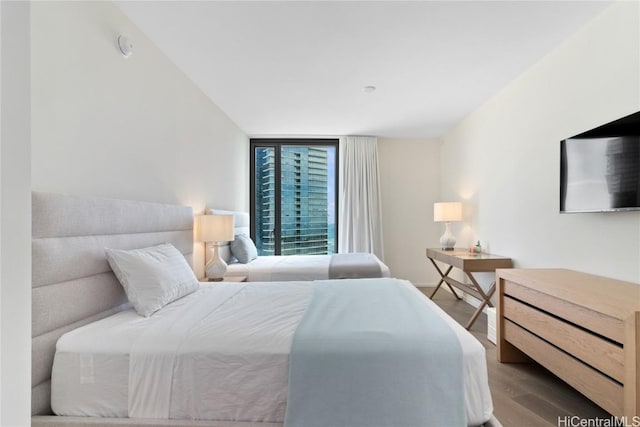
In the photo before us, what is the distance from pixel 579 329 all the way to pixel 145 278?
239cm

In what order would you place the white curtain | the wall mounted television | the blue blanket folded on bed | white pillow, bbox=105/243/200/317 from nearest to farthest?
the blue blanket folded on bed → white pillow, bbox=105/243/200/317 → the wall mounted television → the white curtain

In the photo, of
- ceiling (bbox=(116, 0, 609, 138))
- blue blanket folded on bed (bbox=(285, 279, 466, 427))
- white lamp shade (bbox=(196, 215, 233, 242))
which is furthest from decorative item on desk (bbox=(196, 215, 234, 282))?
blue blanket folded on bed (bbox=(285, 279, 466, 427))

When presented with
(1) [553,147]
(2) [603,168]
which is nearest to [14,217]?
(2) [603,168]

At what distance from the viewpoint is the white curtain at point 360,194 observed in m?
4.86

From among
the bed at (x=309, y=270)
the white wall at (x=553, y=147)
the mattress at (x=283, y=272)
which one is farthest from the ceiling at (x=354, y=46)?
the mattress at (x=283, y=272)

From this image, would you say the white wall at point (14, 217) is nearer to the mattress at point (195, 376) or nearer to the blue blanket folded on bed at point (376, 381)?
the mattress at point (195, 376)

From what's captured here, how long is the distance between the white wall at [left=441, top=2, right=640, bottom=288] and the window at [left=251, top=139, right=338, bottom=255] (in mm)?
2273

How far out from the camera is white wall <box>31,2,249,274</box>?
4.67 ft

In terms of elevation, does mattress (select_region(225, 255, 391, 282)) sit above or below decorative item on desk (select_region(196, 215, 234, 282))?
below

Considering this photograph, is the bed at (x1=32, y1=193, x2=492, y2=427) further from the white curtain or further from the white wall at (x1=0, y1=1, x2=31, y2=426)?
the white curtain

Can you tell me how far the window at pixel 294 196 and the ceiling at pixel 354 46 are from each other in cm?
149

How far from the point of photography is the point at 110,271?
1651 mm

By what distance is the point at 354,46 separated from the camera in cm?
232

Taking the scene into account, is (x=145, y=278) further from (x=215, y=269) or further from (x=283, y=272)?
(x=283, y=272)
